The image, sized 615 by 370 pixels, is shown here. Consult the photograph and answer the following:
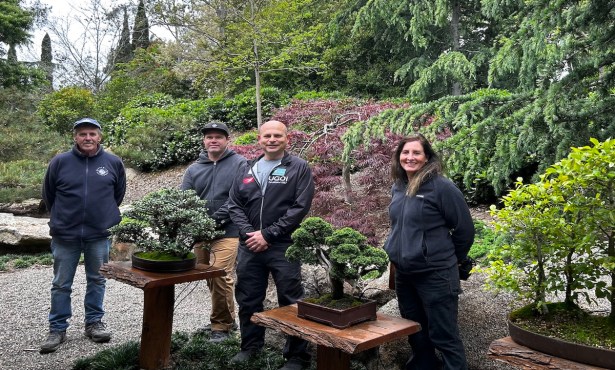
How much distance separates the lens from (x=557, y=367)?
7.43ft

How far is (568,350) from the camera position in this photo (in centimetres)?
228

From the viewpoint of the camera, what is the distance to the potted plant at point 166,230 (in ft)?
12.5

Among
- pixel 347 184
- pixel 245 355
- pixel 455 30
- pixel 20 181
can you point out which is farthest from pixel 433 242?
pixel 20 181

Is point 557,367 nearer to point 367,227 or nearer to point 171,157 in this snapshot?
point 367,227

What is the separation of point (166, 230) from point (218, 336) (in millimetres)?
1248

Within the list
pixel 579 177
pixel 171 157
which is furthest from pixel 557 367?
pixel 171 157

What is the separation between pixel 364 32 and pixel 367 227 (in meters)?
9.11

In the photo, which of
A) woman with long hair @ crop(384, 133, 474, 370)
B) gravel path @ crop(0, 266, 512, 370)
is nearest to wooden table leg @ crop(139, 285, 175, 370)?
gravel path @ crop(0, 266, 512, 370)

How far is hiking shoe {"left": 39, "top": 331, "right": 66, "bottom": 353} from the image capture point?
4539mm

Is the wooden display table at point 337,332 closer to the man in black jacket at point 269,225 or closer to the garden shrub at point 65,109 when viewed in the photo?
the man in black jacket at point 269,225

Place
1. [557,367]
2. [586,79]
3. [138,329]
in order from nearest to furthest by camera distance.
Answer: [557,367] → [586,79] → [138,329]

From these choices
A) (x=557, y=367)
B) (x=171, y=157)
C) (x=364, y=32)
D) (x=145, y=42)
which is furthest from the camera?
Answer: (x=145, y=42)

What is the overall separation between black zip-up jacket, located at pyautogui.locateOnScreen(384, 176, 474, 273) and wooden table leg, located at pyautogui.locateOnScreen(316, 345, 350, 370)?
0.59 metres

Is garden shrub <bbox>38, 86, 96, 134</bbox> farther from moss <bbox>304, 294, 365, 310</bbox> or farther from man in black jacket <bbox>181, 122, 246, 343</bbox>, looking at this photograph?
moss <bbox>304, 294, 365, 310</bbox>
